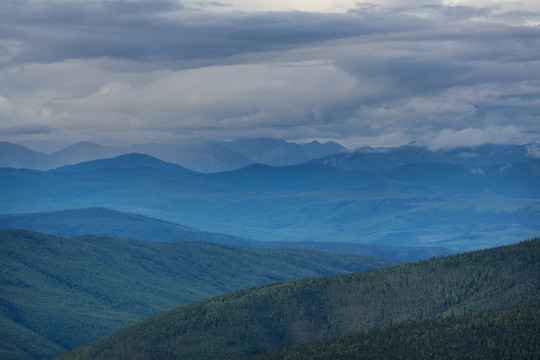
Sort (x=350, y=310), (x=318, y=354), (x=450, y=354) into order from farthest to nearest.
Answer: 1. (x=350, y=310)
2. (x=318, y=354)
3. (x=450, y=354)

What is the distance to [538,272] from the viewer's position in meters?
185

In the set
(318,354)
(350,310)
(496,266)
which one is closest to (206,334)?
(350,310)

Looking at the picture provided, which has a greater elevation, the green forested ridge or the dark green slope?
the green forested ridge

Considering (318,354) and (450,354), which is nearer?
(450,354)

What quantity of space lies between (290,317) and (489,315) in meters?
62.1

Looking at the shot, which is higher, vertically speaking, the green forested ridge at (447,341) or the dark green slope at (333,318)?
the green forested ridge at (447,341)

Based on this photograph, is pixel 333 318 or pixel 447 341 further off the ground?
pixel 447 341

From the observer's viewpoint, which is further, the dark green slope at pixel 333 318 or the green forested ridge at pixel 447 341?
the dark green slope at pixel 333 318

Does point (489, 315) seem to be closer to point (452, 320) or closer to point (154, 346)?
point (452, 320)

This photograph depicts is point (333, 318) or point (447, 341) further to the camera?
point (333, 318)

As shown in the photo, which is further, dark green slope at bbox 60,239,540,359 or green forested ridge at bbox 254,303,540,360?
dark green slope at bbox 60,239,540,359

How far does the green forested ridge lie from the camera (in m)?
134

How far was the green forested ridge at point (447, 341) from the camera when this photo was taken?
134 meters

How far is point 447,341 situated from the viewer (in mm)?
142250
